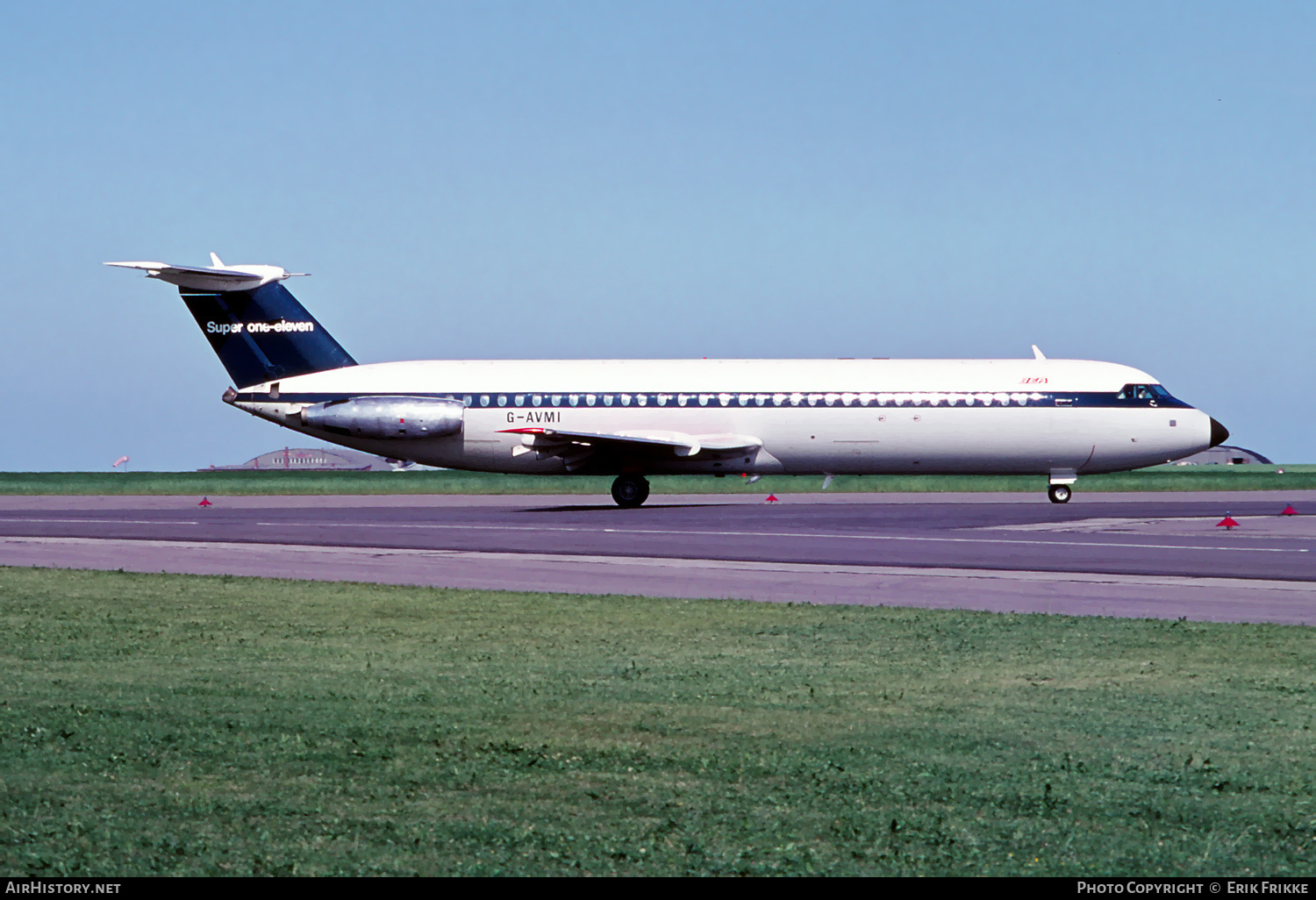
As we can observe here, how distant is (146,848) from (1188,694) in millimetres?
6714

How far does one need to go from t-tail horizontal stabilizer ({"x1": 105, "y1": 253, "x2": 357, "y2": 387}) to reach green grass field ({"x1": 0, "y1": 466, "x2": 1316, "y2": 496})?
13.4 m

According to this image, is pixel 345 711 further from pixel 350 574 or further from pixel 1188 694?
pixel 350 574

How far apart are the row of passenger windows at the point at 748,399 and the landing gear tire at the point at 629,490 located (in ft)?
7.20

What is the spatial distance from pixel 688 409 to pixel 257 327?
519 inches

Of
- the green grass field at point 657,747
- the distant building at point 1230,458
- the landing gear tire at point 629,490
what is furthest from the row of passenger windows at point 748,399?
the distant building at point 1230,458

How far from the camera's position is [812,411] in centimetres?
3803

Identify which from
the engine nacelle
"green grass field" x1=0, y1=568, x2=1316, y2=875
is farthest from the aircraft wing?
"green grass field" x1=0, y1=568, x2=1316, y2=875

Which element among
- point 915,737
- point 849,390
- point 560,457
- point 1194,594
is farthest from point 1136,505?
point 915,737

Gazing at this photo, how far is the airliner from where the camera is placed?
37.8 metres

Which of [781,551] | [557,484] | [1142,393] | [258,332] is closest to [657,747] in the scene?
[781,551]

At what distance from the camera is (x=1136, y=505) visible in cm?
3653

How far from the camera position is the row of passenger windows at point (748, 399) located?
3766 centimetres

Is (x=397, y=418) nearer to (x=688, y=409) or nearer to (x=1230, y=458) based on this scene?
(x=688, y=409)

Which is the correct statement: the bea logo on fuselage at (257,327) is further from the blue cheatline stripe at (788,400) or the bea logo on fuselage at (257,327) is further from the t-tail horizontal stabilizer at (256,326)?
the blue cheatline stripe at (788,400)
